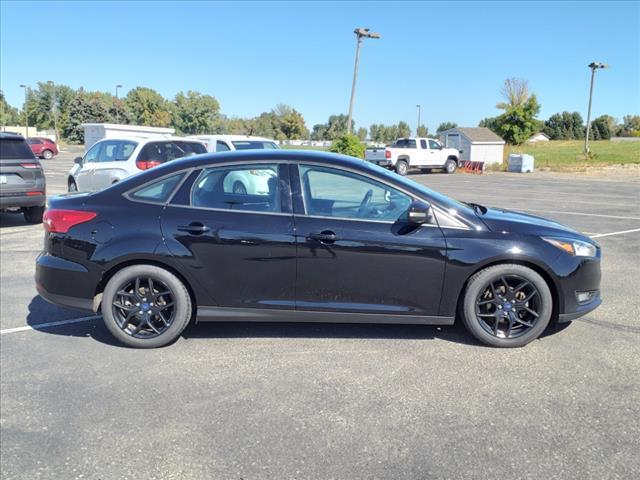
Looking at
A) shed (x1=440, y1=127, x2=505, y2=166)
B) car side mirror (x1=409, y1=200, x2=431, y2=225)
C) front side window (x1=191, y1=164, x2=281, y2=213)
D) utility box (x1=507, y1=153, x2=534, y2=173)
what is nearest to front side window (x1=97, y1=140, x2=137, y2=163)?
front side window (x1=191, y1=164, x2=281, y2=213)

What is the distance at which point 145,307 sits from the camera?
4.17 m

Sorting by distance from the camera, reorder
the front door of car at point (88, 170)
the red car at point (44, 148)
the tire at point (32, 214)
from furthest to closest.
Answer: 1. the red car at point (44, 148)
2. the front door of car at point (88, 170)
3. the tire at point (32, 214)

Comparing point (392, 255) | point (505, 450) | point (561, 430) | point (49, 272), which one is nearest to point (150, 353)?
point (49, 272)

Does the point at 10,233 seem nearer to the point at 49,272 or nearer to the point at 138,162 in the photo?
the point at 138,162

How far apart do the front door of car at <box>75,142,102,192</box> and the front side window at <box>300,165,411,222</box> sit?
338 inches

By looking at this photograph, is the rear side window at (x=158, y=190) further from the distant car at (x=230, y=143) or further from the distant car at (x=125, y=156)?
the distant car at (x=230, y=143)

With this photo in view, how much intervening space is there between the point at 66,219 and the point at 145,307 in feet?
3.14

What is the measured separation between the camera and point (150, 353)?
13.5 ft

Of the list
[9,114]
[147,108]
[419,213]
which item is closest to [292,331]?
[419,213]

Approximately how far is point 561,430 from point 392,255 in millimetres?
1627

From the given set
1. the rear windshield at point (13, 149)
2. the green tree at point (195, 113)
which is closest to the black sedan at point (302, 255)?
the rear windshield at point (13, 149)

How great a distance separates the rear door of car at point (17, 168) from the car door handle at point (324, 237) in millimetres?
7396

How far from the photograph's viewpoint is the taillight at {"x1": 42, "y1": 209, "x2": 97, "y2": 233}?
4184 millimetres

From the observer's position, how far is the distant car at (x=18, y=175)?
9.02 metres
